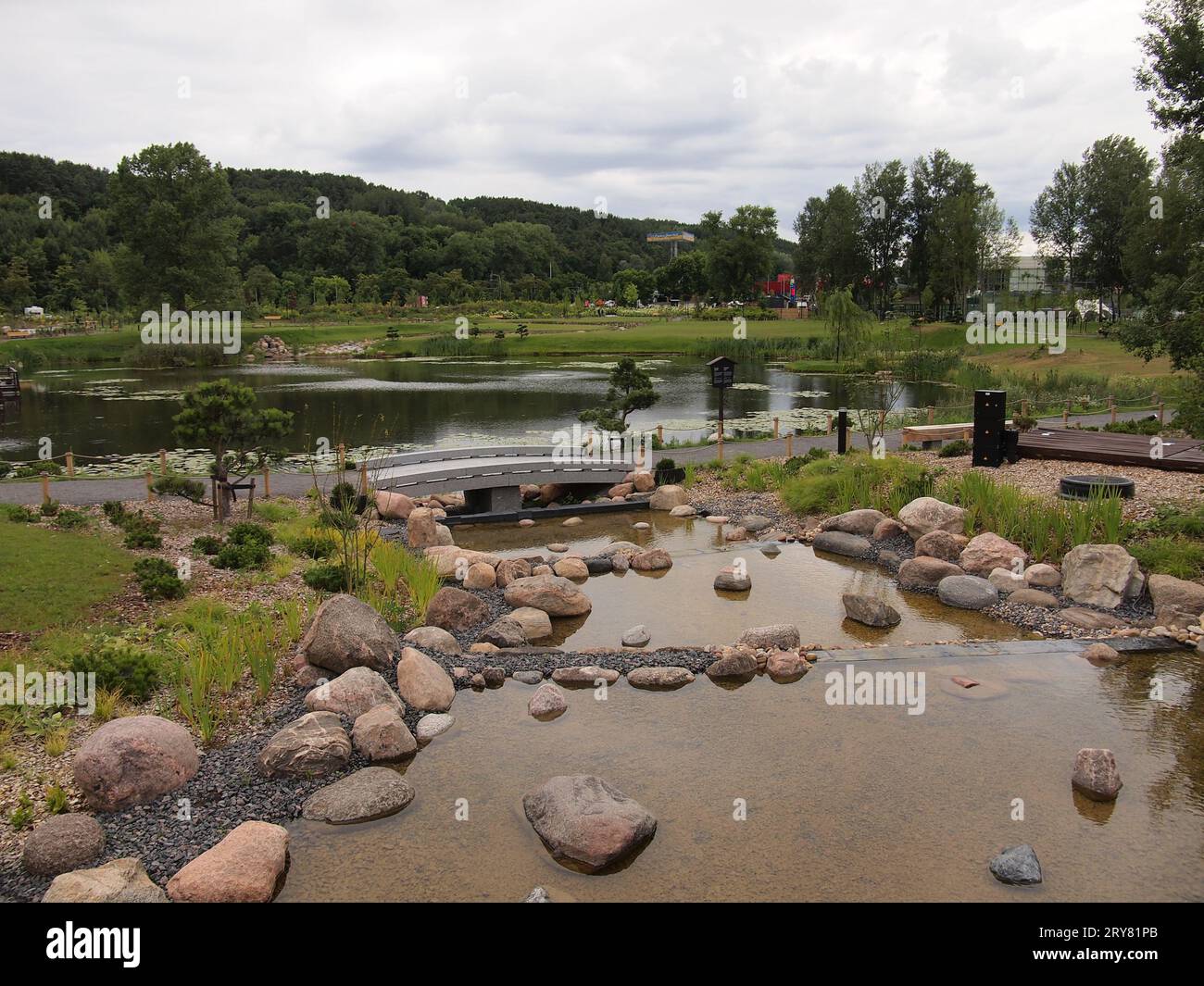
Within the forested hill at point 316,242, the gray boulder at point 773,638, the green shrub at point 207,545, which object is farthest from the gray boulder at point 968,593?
the forested hill at point 316,242

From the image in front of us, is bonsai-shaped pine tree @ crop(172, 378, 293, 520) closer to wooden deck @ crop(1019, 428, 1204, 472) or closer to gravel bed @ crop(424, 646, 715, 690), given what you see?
gravel bed @ crop(424, 646, 715, 690)

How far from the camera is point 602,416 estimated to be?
27.4 metres

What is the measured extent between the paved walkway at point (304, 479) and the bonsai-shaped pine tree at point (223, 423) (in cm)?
222

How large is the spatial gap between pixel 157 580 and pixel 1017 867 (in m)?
10.5

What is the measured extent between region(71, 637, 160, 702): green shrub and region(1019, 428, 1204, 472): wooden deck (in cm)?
Result: 1825

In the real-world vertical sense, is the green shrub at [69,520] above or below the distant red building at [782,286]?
below

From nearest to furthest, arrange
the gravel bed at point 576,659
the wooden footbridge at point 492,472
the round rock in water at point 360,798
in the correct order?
1. the round rock in water at point 360,798
2. the gravel bed at point 576,659
3. the wooden footbridge at point 492,472

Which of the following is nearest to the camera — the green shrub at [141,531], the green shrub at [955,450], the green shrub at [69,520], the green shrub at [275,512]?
the green shrub at [141,531]

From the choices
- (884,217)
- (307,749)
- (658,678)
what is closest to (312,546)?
(307,749)

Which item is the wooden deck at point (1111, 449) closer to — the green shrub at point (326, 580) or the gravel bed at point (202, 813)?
the green shrub at point (326, 580)

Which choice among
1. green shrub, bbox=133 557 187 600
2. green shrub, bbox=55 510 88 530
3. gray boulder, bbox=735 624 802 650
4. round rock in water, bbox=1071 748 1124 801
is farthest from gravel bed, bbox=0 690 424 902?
green shrub, bbox=55 510 88 530

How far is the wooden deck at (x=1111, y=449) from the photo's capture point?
17.9 m

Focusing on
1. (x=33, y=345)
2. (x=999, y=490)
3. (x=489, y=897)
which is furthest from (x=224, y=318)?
(x=489, y=897)

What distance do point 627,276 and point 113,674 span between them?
124 m
